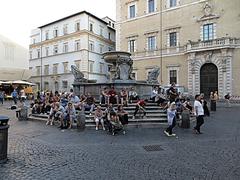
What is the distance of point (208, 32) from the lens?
111ft

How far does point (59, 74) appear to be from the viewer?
50.8 meters

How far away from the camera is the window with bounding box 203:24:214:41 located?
111ft

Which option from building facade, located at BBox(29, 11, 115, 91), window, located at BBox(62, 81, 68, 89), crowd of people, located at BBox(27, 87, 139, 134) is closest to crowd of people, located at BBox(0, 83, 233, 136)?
crowd of people, located at BBox(27, 87, 139, 134)

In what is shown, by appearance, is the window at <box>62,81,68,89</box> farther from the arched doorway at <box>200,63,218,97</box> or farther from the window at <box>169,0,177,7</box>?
the arched doorway at <box>200,63,218,97</box>

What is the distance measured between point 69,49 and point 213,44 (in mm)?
28118

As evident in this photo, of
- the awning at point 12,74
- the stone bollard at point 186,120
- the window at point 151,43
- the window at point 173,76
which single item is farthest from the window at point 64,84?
the stone bollard at point 186,120

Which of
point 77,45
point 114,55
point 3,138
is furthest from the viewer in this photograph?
point 77,45

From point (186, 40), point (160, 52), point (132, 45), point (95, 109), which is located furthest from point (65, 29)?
point (95, 109)

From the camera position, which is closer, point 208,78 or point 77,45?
point 208,78

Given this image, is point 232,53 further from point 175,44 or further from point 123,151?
point 123,151

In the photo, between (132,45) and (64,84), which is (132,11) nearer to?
(132,45)

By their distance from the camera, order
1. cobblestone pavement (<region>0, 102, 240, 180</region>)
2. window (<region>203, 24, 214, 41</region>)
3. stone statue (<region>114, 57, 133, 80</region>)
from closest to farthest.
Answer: cobblestone pavement (<region>0, 102, 240, 180</region>)
stone statue (<region>114, 57, 133, 80</region>)
window (<region>203, 24, 214, 41</region>)

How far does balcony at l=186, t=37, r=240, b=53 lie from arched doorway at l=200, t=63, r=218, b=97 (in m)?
2.40

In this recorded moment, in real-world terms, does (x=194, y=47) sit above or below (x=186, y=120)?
above
